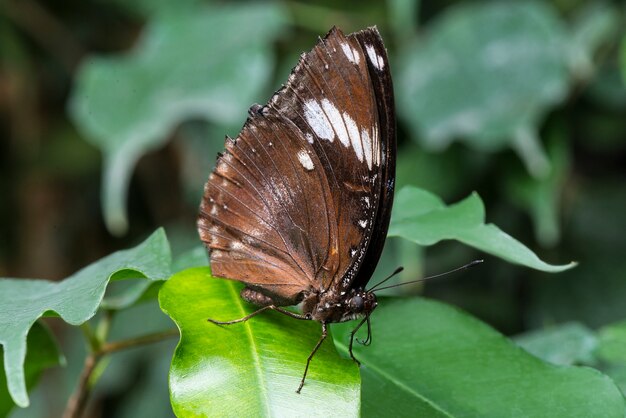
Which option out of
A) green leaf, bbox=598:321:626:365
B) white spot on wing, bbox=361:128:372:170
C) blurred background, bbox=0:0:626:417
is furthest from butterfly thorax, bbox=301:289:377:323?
blurred background, bbox=0:0:626:417

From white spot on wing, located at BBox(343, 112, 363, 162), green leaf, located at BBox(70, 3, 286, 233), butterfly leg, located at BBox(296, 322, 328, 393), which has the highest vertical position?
green leaf, located at BBox(70, 3, 286, 233)

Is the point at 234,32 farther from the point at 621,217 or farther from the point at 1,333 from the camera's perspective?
the point at 1,333

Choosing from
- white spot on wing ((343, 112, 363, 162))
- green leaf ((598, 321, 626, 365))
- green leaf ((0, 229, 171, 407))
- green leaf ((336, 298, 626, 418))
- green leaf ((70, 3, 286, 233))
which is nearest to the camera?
green leaf ((0, 229, 171, 407))

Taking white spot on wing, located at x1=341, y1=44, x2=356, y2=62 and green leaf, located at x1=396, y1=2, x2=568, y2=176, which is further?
green leaf, located at x1=396, y1=2, x2=568, y2=176

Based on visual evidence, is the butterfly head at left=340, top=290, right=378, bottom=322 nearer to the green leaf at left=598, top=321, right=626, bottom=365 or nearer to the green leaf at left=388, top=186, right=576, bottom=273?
the green leaf at left=388, top=186, right=576, bottom=273

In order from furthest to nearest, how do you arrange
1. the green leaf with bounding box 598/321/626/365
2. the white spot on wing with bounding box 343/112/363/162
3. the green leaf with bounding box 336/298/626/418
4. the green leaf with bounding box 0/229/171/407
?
the green leaf with bounding box 598/321/626/365, the white spot on wing with bounding box 343/112/363/162, the green leaf with bounding box 336/298/626/418, the green leaf with bounding box 0/229/171/407

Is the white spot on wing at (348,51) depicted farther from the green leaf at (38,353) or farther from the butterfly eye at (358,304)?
the green leaf at (38,353)

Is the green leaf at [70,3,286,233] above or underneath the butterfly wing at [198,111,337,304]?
above
